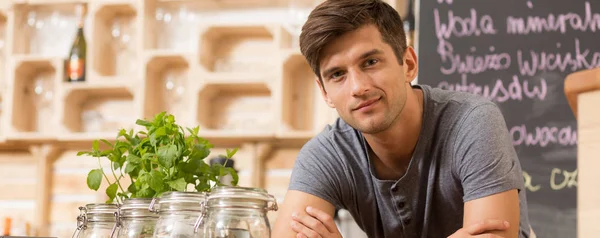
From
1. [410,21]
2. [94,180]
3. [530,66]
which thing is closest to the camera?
[94,180]

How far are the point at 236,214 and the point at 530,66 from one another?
1.93m

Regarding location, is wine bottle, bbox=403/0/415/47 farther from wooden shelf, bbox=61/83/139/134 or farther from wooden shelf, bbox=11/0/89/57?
wooden shelf, bbox=11/0/89/57

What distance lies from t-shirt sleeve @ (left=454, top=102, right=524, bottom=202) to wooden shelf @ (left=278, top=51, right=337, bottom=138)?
61.5 inches

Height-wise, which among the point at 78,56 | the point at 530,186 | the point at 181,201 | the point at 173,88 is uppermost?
the point at 78,56

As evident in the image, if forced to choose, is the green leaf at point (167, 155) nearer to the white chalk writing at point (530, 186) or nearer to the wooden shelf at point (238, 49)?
the white chalk writing at point (530, 186)

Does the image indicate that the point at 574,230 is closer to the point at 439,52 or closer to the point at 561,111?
the point at 561,111

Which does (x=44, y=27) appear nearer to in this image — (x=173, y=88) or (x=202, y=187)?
(x=173, y=88)

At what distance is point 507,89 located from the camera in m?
2.59

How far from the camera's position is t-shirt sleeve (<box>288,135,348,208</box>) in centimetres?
150

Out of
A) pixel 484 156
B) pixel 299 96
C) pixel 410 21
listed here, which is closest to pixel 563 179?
pixel 410 21

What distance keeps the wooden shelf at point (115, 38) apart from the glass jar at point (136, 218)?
2.28 meters

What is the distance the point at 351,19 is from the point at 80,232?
1.94 feet

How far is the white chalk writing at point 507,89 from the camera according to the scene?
2557mm

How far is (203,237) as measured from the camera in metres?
0.90
